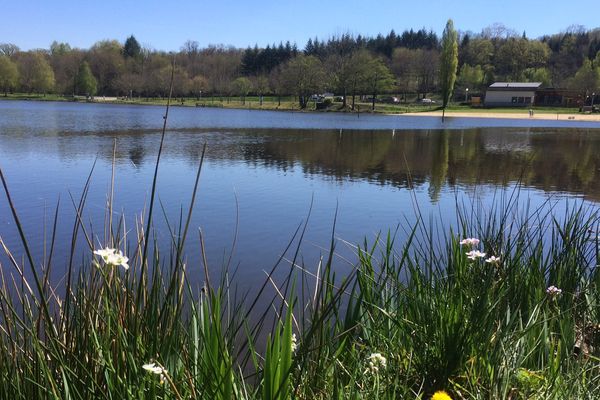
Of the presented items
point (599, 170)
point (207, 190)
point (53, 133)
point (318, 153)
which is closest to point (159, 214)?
point (207, 190)

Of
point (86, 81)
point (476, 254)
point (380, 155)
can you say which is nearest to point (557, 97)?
point (380, 155)

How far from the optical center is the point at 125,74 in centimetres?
9956

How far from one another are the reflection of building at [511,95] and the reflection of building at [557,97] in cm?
130

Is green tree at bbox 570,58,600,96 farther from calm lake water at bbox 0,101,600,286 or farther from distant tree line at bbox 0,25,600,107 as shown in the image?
calm lake water at bbox 0,101,600,286

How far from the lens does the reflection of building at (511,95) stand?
83.2 meters

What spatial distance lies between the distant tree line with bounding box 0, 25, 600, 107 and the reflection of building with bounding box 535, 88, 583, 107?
1.28 meters

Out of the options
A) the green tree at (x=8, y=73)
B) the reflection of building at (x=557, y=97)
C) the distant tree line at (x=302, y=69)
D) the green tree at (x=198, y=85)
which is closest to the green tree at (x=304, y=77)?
the distant tree line at (x=302, y=69)

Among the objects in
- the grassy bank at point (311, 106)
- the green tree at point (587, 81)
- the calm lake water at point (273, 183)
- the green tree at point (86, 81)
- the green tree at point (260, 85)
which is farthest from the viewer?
the green tree at point (260, 85)

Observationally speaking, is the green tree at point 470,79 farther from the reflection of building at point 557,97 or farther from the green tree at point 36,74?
the green tree at point 36,74

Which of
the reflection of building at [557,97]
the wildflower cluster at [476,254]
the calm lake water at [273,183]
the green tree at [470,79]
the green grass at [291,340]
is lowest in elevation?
the calm lake water at [273,183]

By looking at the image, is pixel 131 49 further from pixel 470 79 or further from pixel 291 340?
pixel 291 340

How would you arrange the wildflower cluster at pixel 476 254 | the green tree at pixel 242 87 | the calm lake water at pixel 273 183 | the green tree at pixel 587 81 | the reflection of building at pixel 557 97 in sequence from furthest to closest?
the green tree at pixel 242 87
the reflection of building at pixel 557 97
the green tree at pixel 587 81
the calm lake water at pixel 273 183
the wildflower cluster at pixel 476 254

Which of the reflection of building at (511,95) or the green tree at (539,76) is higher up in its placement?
the green tree at (539,76)

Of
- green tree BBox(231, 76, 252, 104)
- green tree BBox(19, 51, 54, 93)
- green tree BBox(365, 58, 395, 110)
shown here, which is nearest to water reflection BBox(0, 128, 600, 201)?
green tree BBox(365, 58, 395, 110)
